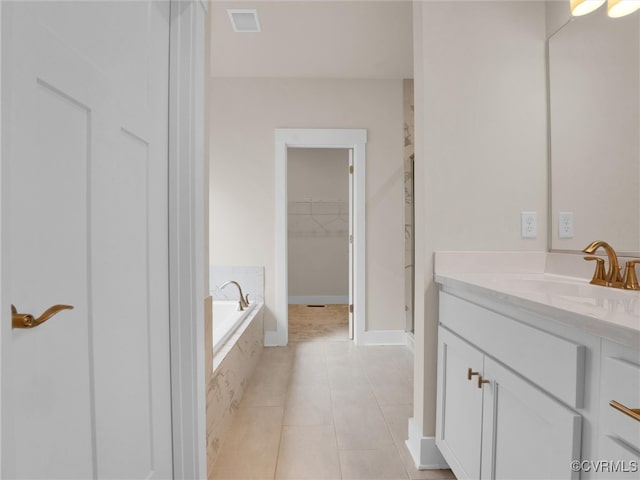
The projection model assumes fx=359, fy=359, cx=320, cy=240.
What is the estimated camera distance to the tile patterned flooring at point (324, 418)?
164 centimetres

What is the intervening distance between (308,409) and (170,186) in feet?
5.27

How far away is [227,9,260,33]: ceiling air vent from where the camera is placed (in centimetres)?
239

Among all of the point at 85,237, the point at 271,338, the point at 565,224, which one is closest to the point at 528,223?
the point at 565,224

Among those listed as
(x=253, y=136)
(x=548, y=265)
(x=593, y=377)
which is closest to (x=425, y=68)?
(x=548, y=265)

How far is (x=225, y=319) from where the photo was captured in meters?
3.07

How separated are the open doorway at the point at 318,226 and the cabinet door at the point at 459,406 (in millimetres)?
4296

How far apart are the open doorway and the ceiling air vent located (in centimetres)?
324

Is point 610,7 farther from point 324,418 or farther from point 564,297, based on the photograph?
point 324,418

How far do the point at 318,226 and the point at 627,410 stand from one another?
210 inches

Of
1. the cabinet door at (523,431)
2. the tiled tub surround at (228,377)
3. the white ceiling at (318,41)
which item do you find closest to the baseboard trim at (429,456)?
the cabinet door at (523,431)

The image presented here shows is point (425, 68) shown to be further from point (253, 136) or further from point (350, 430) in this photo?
point (253, 136)

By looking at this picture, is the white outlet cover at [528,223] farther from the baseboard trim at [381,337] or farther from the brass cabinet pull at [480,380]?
the baseboard trim at [381,337]

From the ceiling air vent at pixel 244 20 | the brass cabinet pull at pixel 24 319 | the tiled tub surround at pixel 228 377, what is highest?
the ceiling air vent at pixel 244 20

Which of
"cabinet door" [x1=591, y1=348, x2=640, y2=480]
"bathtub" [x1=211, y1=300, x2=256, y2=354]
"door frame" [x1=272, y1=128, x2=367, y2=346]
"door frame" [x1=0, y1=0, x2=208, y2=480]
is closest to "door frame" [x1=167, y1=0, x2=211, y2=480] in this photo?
"door frame" [x1=0, y1=0, x2=208, y2=480]
